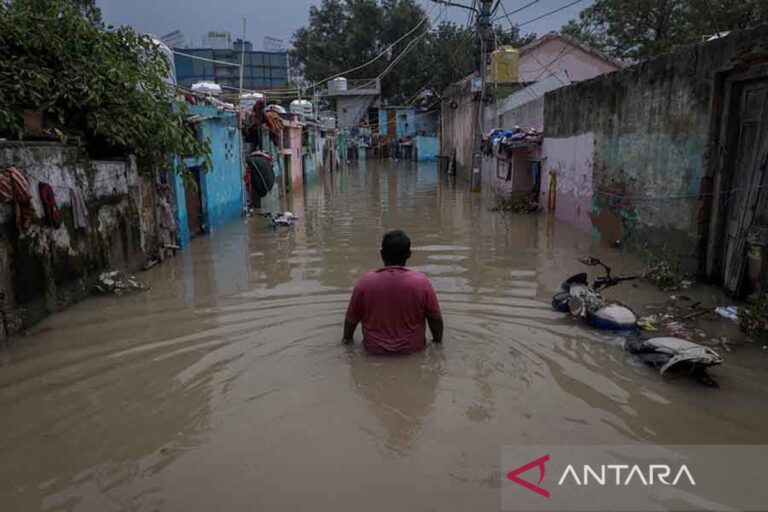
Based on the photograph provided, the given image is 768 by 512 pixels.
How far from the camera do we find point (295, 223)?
1438 cm

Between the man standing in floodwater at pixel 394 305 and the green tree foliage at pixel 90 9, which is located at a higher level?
the green tree foliage at pixel 90 9

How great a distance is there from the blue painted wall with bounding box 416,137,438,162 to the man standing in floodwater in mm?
44146

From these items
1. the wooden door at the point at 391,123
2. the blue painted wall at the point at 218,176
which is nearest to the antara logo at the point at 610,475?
the blue painted wall at the point at 218,176

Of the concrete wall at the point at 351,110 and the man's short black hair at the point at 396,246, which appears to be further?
the concrete wall at the point at 351,110

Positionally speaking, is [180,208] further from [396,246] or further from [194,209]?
[396,246]

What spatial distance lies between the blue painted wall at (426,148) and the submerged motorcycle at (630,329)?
137 ft

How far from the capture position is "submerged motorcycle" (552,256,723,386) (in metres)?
4.41

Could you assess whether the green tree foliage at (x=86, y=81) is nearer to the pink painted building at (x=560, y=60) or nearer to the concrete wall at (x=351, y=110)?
the pink painted building at (x=560, y=60)

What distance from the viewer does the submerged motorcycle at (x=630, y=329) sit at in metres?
4.41

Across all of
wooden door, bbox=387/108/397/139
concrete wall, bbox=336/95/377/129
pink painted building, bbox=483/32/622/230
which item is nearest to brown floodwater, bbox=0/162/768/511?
pink painted building, bbox=483/32/622/230

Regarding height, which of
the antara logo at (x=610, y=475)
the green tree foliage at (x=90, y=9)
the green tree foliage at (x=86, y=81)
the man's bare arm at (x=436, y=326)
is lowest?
the antara logo at (x=610, y=475)

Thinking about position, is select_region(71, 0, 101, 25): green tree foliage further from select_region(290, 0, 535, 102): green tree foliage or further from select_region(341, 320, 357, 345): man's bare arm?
select_region(290, 0, 535, 102): green tree foliage

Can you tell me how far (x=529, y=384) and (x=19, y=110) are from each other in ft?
24.2

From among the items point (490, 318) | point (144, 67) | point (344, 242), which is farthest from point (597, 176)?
point (144, 67)
